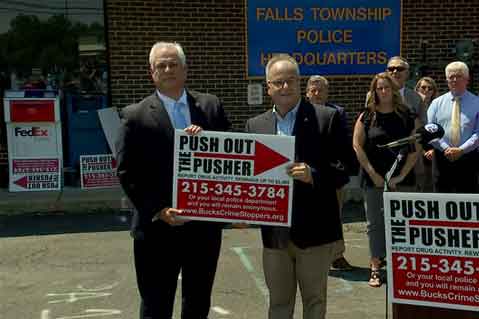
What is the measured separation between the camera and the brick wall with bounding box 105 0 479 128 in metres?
8.73

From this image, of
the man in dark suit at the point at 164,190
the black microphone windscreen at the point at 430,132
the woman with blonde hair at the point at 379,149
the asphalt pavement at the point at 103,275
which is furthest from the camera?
the woman with blonde hair at the point at 379,149

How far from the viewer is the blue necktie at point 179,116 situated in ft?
10.7

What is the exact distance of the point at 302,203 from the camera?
10.4ft

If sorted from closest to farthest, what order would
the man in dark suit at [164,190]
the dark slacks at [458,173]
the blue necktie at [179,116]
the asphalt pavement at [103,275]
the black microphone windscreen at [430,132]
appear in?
the black microphone windscreen at [430,132], the man in dark suit at [164,190], the blue necktie at [179,116], the asphalt pavement at [103,275], the dark slacks at [458,173]

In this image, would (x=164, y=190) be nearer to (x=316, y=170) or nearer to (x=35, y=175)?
(x=316, y=170)

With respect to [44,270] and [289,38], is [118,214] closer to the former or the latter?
[44,270]

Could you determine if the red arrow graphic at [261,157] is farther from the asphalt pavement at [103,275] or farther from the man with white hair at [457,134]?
the man with white hair at [457,134]

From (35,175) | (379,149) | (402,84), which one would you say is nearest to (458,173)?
(402,84)

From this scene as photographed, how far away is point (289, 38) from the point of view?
9172mm

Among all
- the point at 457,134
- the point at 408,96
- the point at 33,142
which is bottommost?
the point at 33,142

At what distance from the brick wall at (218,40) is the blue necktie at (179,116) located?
5738mm

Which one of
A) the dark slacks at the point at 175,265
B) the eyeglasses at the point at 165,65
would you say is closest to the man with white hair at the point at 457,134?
the dark slacks at the point at 175,265

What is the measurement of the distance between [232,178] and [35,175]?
600 cm

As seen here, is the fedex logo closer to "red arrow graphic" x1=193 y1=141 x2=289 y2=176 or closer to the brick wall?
the brick wall
